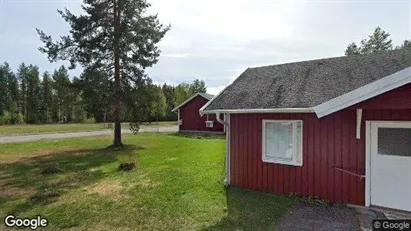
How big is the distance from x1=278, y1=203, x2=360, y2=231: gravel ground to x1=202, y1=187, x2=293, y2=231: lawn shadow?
205mm

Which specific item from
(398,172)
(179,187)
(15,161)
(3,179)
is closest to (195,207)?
(179,187)

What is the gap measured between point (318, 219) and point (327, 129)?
6.65ft

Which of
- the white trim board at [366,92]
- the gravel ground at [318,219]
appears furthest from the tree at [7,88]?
the white trim board at [366,92]

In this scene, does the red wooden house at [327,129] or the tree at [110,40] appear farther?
the tree at [110,40]

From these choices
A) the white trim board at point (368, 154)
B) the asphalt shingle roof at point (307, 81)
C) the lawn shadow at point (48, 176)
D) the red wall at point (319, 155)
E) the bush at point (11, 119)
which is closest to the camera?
the white trim board at point (368, 154)

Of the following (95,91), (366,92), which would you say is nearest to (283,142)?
(366,92)

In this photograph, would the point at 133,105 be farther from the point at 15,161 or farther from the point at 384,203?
the point at 384,203

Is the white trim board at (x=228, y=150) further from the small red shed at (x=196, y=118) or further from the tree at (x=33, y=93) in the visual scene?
the tree at (x=33, y=93)

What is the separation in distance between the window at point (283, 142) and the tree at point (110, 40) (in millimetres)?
12278

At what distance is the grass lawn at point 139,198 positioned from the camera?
20.7 feet

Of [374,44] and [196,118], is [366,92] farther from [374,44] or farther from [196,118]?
[374,44]

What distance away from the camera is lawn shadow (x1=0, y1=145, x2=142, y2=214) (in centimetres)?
825

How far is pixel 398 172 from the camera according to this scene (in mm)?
6301

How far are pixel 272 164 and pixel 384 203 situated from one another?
2.58m
